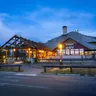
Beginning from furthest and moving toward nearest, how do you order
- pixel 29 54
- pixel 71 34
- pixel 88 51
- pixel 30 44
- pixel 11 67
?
pixel 71 34
pixel 88 51
pixel 29 54
pixel 30 44
pixel 11 67

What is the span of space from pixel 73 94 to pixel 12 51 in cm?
3974

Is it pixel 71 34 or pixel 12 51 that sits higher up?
pixel 71 34

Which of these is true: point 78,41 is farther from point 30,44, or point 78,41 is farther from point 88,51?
point 30,44

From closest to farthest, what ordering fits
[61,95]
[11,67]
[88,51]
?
[61,95] → [11,67] → [88,51]

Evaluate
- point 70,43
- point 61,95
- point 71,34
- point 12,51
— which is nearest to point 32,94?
point 61,95

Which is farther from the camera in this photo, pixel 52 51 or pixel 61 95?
pixel 52 51

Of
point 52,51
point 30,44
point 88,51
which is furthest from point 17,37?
point 88,51

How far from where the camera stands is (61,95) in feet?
31.7

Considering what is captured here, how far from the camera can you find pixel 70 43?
56312mm

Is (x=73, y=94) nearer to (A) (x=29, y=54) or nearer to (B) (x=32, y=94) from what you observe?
(B) (x=32, y=94)

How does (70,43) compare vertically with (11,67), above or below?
above

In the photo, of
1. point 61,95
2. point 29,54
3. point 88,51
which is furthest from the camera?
point 88,51

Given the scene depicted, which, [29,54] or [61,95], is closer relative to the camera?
[61,95]

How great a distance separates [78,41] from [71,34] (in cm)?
655
